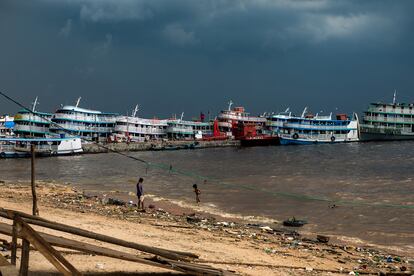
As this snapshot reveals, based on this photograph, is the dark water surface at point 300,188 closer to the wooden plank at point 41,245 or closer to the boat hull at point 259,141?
the wooden plank at point 41,245

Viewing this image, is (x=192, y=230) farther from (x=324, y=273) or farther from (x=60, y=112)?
(x=60, y=112)

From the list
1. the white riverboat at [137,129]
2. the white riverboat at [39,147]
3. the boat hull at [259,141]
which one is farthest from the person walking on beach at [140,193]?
the boat hull at [259,141]

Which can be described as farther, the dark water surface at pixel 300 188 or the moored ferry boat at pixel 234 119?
the moored ferry boat at pixel 234 119

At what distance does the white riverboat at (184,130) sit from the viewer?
82938mm

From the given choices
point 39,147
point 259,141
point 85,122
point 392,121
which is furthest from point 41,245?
point 392,121

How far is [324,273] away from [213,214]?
403 inches

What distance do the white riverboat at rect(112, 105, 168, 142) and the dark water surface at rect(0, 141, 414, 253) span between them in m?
25.4

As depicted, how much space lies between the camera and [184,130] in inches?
3290

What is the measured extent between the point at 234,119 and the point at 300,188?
2328 inches

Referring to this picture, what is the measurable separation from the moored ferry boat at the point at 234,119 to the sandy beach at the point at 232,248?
71.7 m

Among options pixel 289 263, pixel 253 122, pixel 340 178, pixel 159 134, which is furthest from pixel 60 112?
pixel 289 263

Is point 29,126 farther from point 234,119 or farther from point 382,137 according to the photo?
point 382,137

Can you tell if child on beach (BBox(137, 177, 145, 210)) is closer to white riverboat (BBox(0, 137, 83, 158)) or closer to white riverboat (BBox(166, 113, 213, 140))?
white riverboat (BBox(0, 137, 83, 158))

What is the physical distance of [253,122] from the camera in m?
89.1
